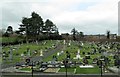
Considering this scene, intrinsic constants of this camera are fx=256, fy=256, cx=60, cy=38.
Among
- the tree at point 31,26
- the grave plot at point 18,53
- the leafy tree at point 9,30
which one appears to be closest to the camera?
the grave plot at point 18,53

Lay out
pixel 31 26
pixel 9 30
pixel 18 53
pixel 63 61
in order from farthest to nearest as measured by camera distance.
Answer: pixel 9 30 → pixel 31 26 → pixel 18 53 → pixel 63 61

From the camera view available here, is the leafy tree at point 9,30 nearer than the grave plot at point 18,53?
No

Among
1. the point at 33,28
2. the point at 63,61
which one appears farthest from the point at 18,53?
the point at 33,28

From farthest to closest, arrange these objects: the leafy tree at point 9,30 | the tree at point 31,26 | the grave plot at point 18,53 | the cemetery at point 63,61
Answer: the leafy tree at point 9,30 < the tree at point 31,26 < the grave plot at point 18,53 < the cemetery at point 63,61

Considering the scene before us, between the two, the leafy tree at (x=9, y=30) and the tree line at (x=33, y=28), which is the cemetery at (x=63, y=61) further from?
the leafy tree at (x=9, y=30)

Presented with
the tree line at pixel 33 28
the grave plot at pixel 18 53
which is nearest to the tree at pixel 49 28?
the tree line at pixel 33 28

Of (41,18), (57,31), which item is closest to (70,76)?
(41,18)

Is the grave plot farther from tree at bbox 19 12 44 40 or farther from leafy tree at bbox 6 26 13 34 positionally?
leafy tree at bbox 6 26 13 34

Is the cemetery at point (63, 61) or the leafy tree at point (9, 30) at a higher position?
the leafy tree at point (9, 30)

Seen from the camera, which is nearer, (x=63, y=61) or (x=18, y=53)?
(x=63, y=61)

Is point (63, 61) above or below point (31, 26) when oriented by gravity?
below

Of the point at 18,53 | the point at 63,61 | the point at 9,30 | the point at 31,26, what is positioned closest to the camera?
the point at 63,61

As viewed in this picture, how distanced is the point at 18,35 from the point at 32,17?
28.0 feet

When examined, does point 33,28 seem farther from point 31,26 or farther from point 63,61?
point 63,61
